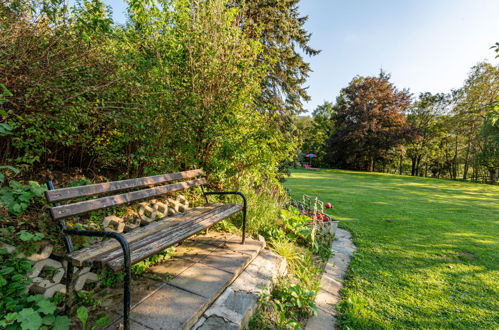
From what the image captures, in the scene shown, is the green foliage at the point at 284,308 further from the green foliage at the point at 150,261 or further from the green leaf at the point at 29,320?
the green leaf at the point at 29,320

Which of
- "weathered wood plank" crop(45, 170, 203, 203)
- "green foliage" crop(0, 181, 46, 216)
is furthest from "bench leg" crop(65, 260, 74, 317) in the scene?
"green foliage" crop(0, 181, 46, 216)

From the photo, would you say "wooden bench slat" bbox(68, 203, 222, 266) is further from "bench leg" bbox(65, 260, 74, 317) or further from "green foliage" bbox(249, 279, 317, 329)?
"green foliage" bbox(249, 279, 317, 329)

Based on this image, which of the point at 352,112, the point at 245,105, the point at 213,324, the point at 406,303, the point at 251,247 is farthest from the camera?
the point at 352,112

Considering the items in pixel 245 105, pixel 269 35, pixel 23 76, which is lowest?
pixel 23 76

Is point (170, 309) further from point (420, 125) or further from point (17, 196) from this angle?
point (420, 125)

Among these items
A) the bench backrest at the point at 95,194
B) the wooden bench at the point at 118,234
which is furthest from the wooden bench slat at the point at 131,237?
the bench backrest at the point at 95,194

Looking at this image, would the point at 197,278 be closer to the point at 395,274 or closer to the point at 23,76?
the point at 23,76

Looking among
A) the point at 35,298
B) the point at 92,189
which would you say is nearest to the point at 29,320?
the point at 35,298

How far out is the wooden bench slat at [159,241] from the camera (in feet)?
5.39

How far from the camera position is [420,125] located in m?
28.3

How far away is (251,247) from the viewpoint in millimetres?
3156

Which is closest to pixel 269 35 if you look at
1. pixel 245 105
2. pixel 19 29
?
pixel 245 105

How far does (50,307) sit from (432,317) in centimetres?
347

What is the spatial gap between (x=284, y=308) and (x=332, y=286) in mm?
950
